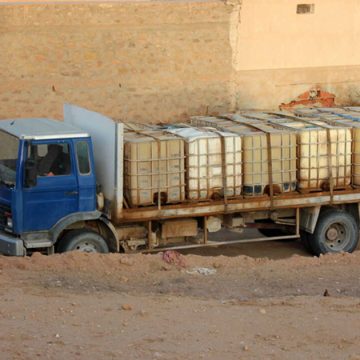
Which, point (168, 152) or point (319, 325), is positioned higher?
point (168, 152)

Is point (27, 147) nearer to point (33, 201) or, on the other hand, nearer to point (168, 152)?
point (33, 201)

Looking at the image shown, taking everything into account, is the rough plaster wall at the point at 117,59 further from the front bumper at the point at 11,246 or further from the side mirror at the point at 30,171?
the side mirror at the point at 30,171

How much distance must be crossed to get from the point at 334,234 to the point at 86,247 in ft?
14.3

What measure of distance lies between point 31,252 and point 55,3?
9.52 meters

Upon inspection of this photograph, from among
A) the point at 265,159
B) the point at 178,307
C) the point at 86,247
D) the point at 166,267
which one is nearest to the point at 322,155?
the point at 265,159

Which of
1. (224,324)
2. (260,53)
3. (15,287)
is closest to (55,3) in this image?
(260,53)

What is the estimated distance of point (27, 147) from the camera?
14.2 meters

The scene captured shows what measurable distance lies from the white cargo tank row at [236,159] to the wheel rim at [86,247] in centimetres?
83

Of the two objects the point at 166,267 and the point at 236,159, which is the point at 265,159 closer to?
the point at 236,159

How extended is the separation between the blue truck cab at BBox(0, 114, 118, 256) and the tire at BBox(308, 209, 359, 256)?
393 centimetres

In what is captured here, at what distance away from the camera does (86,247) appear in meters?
14.8

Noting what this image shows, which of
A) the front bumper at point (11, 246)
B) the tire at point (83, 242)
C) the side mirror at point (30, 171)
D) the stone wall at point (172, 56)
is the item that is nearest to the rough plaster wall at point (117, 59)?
the stone wall at point (172, 56)

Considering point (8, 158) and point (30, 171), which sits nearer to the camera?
point (30, 171)

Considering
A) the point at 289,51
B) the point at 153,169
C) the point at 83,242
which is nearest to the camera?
the point at 83,242
